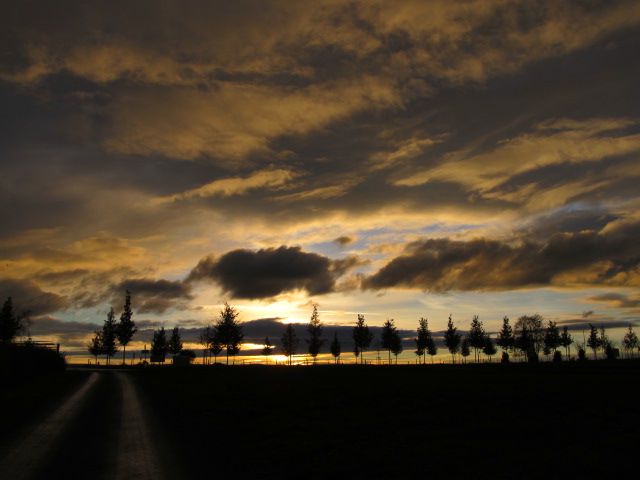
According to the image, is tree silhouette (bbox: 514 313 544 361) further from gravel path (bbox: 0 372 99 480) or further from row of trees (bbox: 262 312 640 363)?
gravel path (bbox: 0 372 99 480)

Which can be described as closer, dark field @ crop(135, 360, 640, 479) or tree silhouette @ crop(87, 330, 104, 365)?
dark field @ crop(135, 360, 640, 479)

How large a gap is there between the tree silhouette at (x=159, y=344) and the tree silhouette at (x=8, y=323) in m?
30.8

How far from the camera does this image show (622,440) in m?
14.1

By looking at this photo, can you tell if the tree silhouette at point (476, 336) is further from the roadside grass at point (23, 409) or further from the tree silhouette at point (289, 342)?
the roadside grass at point (23, 409)

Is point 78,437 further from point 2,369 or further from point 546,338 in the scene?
point 546,338

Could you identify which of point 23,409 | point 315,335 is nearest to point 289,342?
point 315,335

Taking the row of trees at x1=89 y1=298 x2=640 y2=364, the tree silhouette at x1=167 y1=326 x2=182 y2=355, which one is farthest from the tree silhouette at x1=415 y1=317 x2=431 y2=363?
the tree silhouette at x1=167 y1=326 x2=182 y2=355

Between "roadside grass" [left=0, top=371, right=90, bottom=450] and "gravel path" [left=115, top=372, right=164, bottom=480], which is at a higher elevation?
"gravel path" [left=115, top=372, right=164, bottom=480]

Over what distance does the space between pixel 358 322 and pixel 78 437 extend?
99.7 m

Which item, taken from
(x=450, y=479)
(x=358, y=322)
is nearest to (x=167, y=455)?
(x=450, y=479)

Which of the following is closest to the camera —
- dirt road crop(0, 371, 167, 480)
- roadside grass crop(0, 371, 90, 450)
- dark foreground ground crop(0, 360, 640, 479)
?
dirt road crop(0, 371, 167, 480)

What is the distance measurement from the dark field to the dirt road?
3.48ft

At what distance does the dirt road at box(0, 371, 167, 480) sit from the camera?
11422mm

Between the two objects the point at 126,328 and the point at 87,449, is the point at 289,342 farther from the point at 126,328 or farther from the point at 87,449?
the point at 87,449
